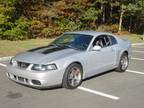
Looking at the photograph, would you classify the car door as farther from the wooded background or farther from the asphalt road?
the wooded background

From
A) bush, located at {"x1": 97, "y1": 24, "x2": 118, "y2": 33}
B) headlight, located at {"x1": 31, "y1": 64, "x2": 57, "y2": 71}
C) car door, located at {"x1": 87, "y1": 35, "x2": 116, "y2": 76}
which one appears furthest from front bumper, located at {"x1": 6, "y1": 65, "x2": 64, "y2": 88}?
bush, located at {"x1": 97, "y1": 24, "x2": 118, "y2": 33}

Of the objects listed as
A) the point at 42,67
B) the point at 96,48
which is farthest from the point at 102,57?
the point at 42,67

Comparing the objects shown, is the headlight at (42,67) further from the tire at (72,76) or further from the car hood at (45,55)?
the tire at (72,76)

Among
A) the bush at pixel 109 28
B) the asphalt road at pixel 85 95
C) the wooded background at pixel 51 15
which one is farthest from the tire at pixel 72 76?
the bush at pixel 109 28

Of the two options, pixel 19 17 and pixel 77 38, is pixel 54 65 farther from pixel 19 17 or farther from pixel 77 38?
pixel 19 17

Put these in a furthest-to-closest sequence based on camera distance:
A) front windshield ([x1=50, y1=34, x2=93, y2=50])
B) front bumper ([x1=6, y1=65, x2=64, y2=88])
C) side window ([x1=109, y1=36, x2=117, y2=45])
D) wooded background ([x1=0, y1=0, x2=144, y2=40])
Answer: wooded background ([x1=0, y1=0, x2=144, y2=40])
side window ([x1=109, y1=36, x2=117, y2=45])
front windshield ([x1=50, y1=34, x2=93, y2=50])
front bumper ([x1=6, y1=65, x2=64, y2=88])

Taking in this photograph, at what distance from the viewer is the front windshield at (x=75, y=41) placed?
26.9 feet

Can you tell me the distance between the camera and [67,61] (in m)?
7.27

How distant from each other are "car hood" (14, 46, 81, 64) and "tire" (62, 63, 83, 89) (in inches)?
14.0

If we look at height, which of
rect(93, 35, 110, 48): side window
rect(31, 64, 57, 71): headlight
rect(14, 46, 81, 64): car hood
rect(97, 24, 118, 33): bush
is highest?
rect(93, 35, 110, 48): side window

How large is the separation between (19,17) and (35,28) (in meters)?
1.50

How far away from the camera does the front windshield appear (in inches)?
322

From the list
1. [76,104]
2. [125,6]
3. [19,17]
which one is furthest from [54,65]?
[125,6]

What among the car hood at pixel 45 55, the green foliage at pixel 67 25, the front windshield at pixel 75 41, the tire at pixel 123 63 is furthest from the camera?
the green foliage at pixel 67 25
